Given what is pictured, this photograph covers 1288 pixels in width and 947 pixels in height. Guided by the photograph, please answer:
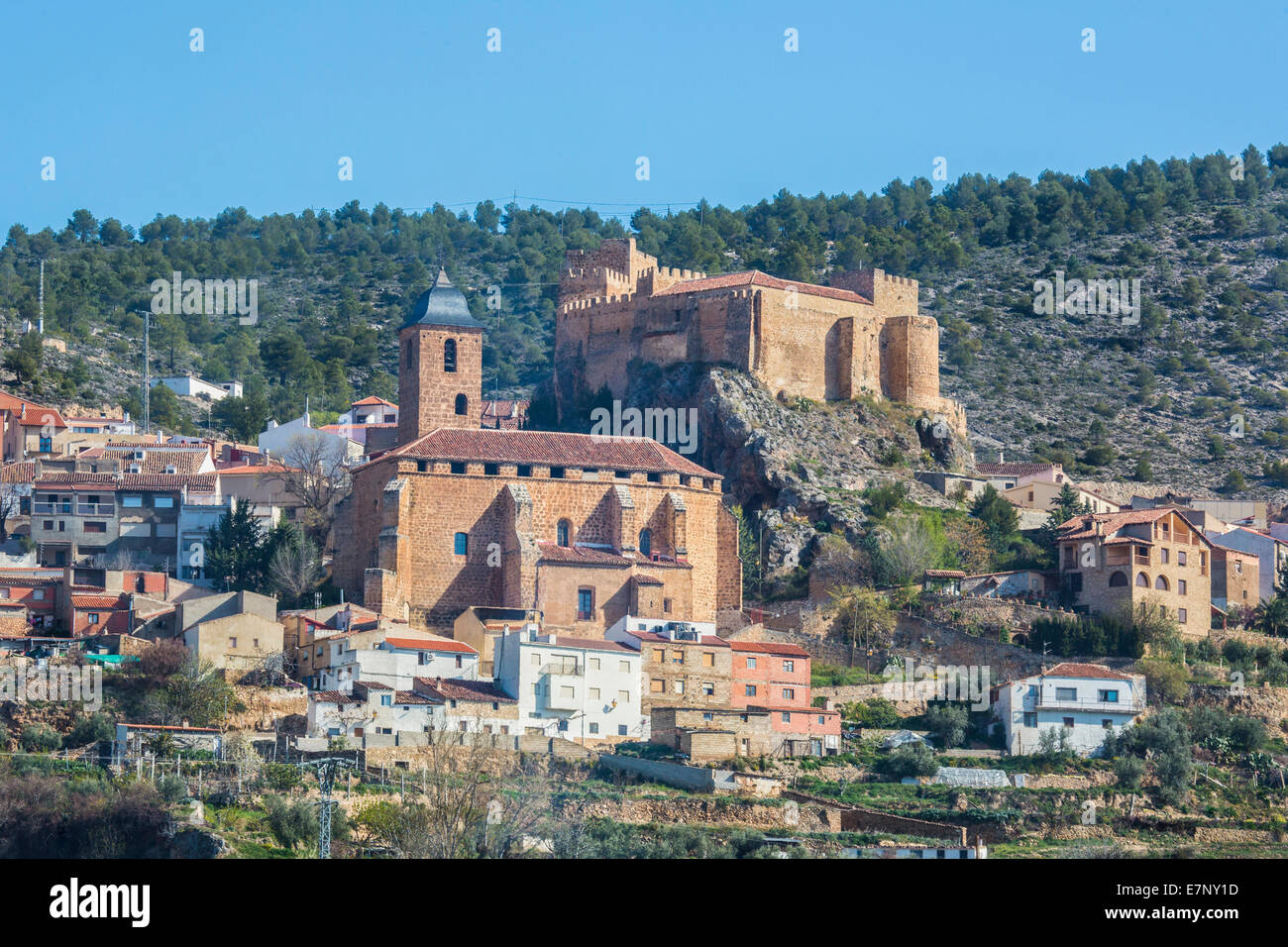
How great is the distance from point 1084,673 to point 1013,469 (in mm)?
23965

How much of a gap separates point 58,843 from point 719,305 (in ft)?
118

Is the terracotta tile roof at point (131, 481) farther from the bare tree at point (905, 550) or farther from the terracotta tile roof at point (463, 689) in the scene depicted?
the bare tree at point (905, 550)

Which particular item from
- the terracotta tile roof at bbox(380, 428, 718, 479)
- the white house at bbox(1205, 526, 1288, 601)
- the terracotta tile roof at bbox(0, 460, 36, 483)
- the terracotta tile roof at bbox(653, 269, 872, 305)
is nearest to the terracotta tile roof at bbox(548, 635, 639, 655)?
the terracotta tile roof at bbox(380, 428, 718, 479)

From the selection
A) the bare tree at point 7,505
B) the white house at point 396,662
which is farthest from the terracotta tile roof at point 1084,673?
the bare tree at point 7,505

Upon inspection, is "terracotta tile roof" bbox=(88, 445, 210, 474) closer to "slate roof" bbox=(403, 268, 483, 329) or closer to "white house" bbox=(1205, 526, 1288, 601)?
"slate roof" bbox=(403, 268, 483, 329)

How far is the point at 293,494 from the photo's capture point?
65312 millimetres

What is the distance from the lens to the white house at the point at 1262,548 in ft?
201

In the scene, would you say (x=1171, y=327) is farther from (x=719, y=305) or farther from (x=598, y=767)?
(x=598, y=767)

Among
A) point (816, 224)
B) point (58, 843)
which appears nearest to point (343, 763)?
point (58, 843)

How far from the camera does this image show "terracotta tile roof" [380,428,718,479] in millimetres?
57812

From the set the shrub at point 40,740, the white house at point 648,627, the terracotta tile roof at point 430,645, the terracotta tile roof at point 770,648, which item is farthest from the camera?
the white house at point 648,627

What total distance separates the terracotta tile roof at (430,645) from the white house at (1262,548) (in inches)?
968

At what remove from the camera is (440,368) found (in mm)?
63156

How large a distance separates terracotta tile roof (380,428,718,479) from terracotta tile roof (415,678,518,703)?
952 centimetres
